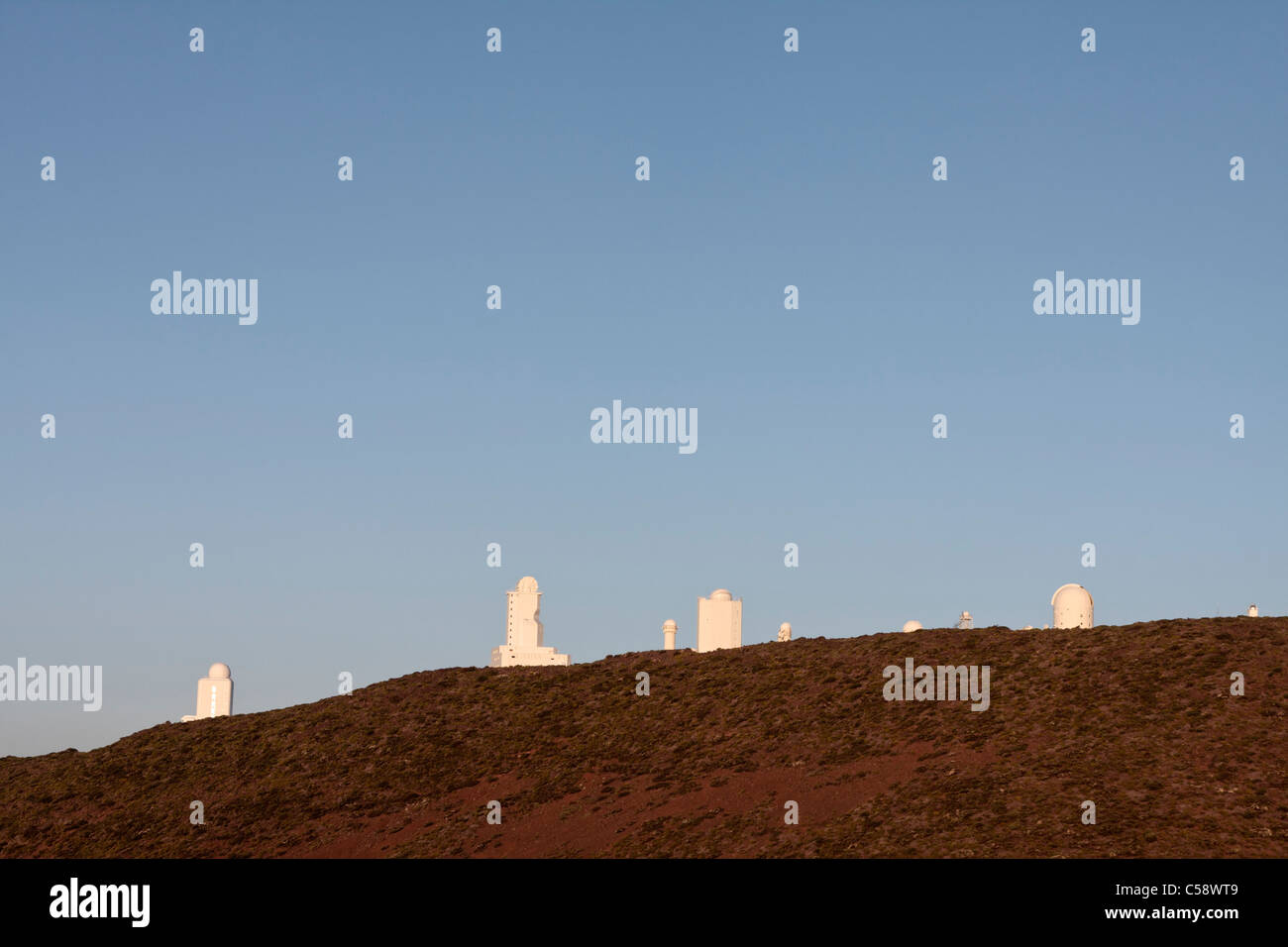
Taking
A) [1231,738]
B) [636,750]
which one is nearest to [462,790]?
[636,750]

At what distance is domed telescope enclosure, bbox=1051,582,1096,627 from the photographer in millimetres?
45188

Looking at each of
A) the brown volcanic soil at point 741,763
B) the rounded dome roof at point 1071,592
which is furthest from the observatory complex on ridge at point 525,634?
the rounded dome roof at point 1071,592

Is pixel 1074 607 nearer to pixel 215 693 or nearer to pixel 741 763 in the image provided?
pixel 741 763

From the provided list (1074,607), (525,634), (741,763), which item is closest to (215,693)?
(525,634)

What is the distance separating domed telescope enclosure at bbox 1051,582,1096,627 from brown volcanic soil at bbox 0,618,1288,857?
215 cm

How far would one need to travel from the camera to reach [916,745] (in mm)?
37000

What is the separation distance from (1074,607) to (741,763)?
1393 cm

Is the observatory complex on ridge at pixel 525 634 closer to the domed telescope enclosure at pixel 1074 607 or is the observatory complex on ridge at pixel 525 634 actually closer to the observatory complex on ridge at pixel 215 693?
the observatory complex on ridge at pixel 215 693

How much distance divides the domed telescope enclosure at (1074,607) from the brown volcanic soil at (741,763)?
2151 mm

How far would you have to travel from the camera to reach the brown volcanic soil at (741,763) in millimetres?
30875

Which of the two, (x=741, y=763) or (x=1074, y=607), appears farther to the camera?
(x=1074, y=607)

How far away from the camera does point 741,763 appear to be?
3866 cm
